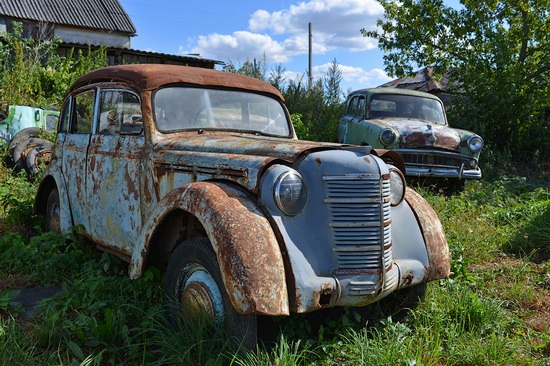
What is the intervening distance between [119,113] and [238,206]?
5.99 feet

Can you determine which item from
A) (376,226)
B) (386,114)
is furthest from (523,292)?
(386,114)

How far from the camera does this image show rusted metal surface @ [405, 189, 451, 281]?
3.15 metres

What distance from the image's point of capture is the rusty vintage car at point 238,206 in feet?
8.32

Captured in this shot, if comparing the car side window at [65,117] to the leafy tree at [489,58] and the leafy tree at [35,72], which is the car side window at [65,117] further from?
the leafy tree at [489,58]

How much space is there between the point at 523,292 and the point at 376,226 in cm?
181

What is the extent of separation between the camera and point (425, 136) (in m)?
7.61

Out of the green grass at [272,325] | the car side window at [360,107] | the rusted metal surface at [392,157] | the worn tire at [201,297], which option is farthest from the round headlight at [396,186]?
the car side window at [360,107]

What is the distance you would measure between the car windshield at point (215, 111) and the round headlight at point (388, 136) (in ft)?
11.7

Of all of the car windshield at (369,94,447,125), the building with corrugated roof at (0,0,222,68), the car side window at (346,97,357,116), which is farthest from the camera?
the building with corrugated roof at (0,0,222,68)

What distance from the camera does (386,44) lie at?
14.7 meters

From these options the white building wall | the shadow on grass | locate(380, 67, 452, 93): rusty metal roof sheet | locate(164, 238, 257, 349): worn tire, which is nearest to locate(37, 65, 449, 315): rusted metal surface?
locate(164, 238, 257, 349): worn tire

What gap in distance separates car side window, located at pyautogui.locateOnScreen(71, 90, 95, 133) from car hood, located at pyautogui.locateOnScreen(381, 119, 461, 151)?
4.64 m

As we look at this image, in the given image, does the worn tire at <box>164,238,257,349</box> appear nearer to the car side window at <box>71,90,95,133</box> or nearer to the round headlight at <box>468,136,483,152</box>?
the car side window at <box>71,90,95,133</box>

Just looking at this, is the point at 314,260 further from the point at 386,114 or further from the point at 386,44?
the point at 386,44
